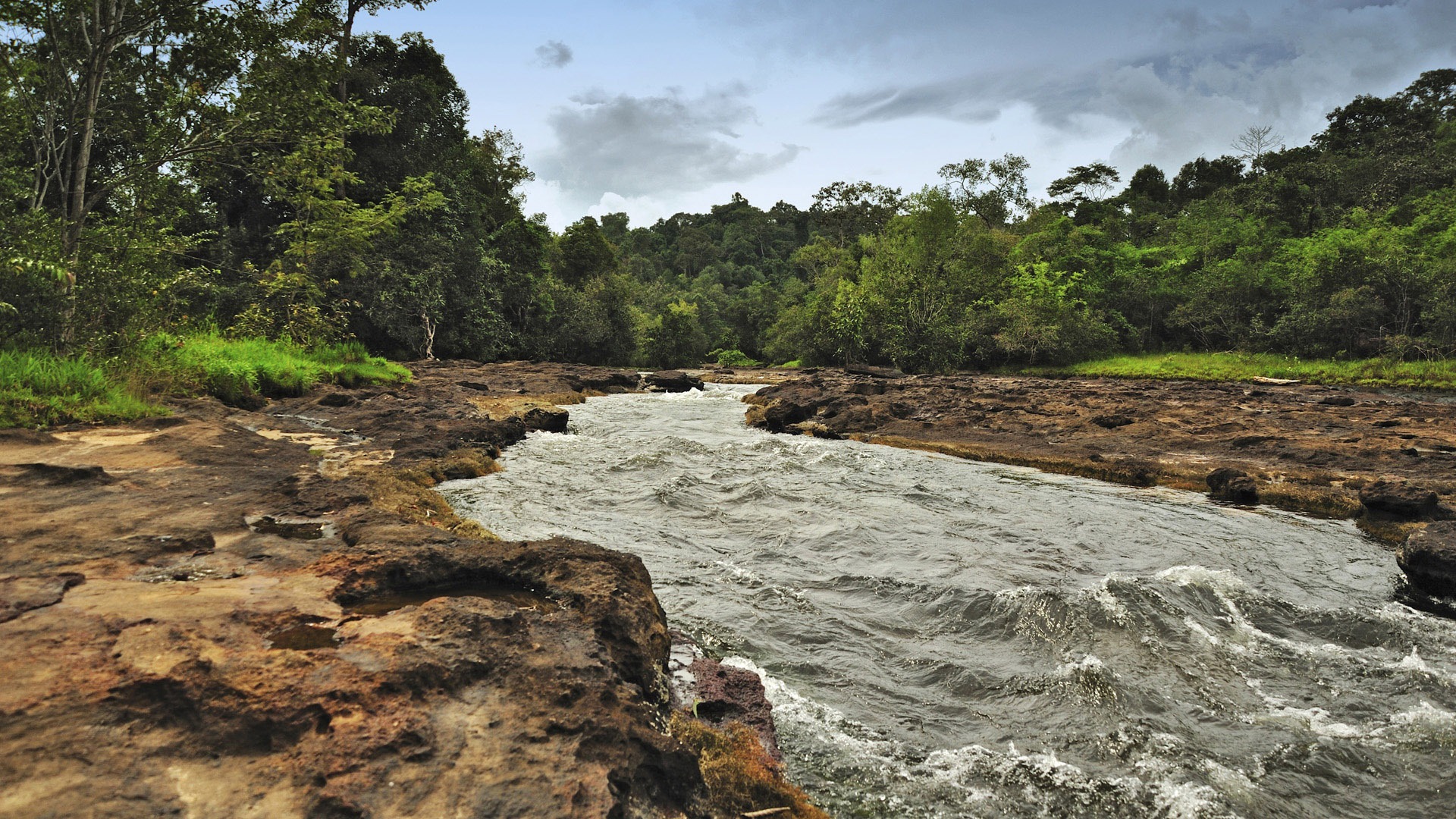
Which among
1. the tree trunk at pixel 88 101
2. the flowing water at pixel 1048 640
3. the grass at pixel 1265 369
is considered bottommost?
the flowing water at pixel 1048 640

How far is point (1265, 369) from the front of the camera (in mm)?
29891

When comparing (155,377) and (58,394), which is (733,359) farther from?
(58,394)

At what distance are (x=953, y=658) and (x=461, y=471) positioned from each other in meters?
6.72

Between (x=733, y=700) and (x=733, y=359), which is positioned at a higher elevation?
(x=733, y=359)

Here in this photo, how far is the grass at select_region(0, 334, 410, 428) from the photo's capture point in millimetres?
6355

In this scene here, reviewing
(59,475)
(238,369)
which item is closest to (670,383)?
(238,369)

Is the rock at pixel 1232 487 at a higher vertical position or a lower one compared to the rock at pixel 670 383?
lower

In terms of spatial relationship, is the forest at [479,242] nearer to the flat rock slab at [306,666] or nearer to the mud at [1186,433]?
the flat rock slab at [306,666]

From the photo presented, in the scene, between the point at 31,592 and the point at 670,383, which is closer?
the point at 31,592

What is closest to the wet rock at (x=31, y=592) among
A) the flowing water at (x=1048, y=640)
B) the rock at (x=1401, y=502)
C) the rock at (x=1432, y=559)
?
the flowing water at (x=1048, y=640)

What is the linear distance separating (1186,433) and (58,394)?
1720cm

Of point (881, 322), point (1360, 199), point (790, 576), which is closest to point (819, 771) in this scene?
point (790, 576)

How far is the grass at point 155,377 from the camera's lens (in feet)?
20.9

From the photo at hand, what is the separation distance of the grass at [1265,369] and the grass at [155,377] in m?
34.3
